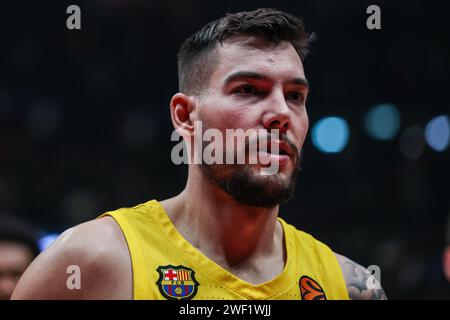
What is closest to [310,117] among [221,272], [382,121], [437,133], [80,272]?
[382,121]

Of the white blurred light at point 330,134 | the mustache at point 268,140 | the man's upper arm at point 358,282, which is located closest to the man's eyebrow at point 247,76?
the mustache at point 268,140

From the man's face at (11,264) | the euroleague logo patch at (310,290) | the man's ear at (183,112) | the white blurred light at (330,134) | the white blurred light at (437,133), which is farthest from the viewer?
the white blurred light at (437,133)

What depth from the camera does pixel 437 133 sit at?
21.5ft

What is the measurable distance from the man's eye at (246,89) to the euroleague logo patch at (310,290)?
865 mm

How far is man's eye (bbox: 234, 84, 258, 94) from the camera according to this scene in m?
2.73

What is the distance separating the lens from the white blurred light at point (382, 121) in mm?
6516

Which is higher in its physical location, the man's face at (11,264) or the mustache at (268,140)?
the mustache at (268,140)

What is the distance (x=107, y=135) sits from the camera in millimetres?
5957

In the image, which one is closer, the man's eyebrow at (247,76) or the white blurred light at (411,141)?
the man's eyebrow at (247,76)

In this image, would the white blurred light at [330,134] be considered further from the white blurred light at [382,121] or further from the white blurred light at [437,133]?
the white blurred light at [437,133]

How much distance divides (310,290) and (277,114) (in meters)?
0.80

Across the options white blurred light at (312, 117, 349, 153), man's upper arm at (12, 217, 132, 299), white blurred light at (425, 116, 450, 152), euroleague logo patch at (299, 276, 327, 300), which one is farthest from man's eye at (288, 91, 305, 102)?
white blurred light at (425, 116, 450, 152)
